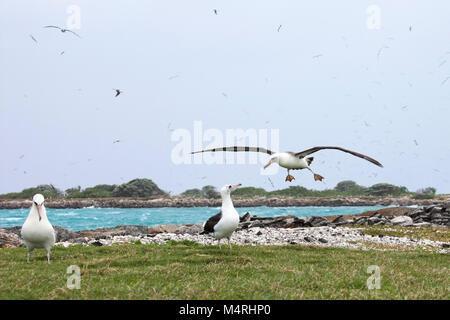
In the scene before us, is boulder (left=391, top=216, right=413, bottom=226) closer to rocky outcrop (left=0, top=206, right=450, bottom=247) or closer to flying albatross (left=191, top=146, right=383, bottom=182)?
rocky outcrop (left=0, top=206, right=450, bottom=247)

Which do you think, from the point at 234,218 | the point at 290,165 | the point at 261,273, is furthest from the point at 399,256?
the point at 261,273

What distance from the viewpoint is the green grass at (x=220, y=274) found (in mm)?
10047

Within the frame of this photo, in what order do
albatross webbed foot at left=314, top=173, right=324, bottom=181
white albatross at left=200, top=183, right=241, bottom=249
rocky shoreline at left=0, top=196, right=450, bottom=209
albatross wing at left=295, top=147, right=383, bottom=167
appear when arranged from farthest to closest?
rocky shoreline at left=0, top=196, right=450, bottom=209 < albatross webbed foot at left=314, top=173, right=324, bottom=181 < white albatross at left=200, top=183, right=241, bottom=249 < albatross wing at left=295, top=147, right=383, bottom=167

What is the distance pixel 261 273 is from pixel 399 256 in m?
7.50

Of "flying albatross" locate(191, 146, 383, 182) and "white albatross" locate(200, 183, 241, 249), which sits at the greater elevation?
"flying albatross" locate(191, 146, 383, 182)

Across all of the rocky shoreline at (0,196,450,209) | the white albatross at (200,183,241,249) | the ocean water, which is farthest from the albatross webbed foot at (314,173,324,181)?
the rocky shoreline at (0,196,450,209)

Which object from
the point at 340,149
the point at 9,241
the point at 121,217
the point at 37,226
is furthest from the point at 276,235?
the point at 121,217

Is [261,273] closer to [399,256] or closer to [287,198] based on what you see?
[399,256]

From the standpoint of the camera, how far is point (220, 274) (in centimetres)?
1242

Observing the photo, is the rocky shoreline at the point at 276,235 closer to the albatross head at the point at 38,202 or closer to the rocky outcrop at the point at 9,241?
the rocky outcrop at the point at 9,241

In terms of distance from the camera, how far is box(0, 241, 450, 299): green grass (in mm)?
10047

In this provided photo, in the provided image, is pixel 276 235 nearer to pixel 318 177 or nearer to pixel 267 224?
pixel 267 224

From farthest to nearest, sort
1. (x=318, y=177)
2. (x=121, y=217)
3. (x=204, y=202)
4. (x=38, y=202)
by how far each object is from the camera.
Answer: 1. (x=204, y=202)
2. (x=121, y=217)
3. (x=318, y=177)
4. (x=38, y=202)
